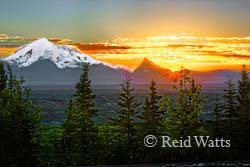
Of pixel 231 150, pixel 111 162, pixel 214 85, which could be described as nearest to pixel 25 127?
pixel 111 162

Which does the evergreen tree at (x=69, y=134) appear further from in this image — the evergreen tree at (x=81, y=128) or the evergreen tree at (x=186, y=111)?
the evergreen tree at (x=186, y=111)

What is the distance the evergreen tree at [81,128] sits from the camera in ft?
136

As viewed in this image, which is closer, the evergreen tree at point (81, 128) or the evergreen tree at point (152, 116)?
the evergreen tree at point (81, 128)

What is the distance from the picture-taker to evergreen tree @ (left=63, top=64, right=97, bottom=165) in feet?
136

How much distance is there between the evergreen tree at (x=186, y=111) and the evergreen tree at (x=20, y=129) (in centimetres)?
1064

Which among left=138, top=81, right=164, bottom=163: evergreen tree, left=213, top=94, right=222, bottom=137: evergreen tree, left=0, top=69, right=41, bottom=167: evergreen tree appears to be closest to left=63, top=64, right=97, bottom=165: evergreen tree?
left=138, top=81, right=164, bottom=163: evergreen tree

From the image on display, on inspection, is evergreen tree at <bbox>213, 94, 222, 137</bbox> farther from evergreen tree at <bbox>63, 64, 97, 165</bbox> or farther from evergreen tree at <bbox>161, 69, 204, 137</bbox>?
evergreen tree at <bbox>63, 64, 97, 165</bbox>

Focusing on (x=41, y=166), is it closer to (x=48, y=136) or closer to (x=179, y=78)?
(x=48, y=136)

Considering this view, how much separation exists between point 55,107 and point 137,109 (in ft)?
70.6

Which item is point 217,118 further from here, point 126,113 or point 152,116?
point 126,113

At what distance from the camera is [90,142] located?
141ft

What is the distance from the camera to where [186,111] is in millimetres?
41250

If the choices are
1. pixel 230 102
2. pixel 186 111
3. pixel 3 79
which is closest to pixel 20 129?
pixel 3 79

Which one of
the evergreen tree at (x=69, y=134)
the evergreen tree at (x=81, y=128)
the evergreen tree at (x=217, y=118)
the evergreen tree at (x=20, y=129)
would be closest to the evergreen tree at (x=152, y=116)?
the evergreen tree at (x=81, y=128)
